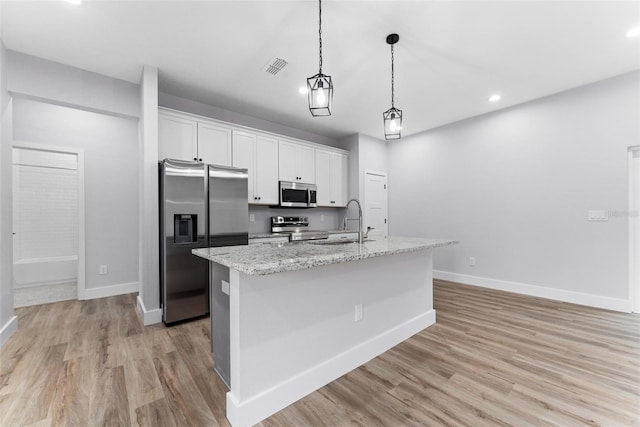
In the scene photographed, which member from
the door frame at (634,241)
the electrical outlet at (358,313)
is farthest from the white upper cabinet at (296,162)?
the door frame at (634,241)

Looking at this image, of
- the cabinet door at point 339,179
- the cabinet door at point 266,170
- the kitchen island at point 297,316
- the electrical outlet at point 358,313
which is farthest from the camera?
the cabinet door at point 339,179

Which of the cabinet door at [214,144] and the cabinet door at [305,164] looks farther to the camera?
the cabinet door at [305,164]

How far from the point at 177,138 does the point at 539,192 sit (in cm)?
484

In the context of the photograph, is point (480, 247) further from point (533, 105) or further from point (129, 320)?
point (129, 320)

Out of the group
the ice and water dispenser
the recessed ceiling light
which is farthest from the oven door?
the recessed ceiling light

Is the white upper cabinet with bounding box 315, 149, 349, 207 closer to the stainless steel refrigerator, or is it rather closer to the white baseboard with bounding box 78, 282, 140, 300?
the stainless steel refrigerator

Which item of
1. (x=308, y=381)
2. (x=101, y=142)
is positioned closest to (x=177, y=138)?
(x=101, y=142)

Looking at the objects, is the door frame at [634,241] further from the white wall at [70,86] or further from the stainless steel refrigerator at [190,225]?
the white wall at [70,86]

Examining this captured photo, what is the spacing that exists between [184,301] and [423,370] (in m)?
2.42

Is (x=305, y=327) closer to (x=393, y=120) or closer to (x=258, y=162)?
(x=393, y=120)

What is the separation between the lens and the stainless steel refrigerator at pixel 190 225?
9.32 feet

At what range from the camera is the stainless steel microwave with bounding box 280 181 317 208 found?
14.3 feet

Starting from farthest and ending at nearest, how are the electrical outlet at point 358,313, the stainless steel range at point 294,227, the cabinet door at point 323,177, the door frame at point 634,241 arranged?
the cabinet door at point 323,177, the stainless steel range at point 294,227, the door frame at point 634,241, the electrical outlet at point 358,313

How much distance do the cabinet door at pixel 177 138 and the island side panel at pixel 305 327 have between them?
2.51 meters
